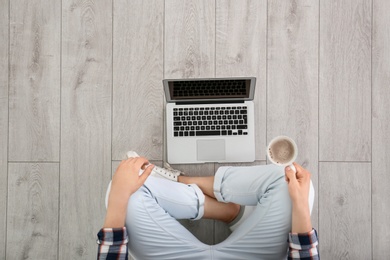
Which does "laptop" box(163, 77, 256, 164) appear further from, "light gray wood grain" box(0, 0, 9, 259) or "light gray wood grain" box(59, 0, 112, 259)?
"light gray wood grain" box(0, 0, 9, 259)

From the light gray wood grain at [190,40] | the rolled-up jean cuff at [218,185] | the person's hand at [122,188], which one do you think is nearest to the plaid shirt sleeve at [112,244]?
the person's hand at [122,188]

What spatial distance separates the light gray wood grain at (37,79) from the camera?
4.36 ft

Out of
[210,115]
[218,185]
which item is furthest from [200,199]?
[210,115]

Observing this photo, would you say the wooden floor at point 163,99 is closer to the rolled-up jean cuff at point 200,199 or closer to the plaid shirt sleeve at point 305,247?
the rolled-up jean cuff at point 200,199

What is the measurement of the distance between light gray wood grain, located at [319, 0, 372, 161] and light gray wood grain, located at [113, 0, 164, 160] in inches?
24.9

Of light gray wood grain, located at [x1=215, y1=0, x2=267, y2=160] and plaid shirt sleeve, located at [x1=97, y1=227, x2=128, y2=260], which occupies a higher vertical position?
light gray wood grain, located at [x1=215, y1=0, x2=267, y2=160]

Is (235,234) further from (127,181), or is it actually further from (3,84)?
(3,84)

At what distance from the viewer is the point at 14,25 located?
1.33 metres

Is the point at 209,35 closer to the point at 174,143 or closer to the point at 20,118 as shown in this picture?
the point at 174,143

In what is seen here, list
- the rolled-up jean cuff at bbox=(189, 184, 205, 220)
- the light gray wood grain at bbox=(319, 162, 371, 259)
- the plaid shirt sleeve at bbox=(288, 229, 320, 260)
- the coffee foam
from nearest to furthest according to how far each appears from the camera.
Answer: the plaid shirt sleeve at bbox=(288, 229, 320, 260) → the coffee foam → the rolled-up jean cuff at bbox=(189, 184, 205, 220) → the light gray wood grain at bbox=(319, 162, 371, 259)

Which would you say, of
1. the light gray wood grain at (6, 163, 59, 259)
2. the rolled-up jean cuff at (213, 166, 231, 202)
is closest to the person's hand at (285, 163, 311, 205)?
the rolled-up jean cuff at (213, 166, 231, 202)

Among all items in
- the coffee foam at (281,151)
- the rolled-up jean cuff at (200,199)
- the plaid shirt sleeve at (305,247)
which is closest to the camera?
the plaid shirt sleeve at (305,247)

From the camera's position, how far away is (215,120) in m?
1.23

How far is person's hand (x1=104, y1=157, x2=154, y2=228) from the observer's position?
1.00 metres
